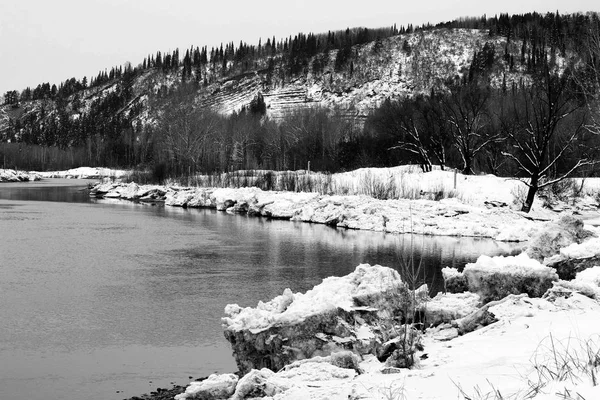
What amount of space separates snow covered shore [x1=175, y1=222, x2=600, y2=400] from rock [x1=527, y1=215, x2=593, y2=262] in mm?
2191

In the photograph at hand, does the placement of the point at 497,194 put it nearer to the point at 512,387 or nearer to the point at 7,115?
the point at 512,387

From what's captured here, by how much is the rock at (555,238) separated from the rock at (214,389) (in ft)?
24.9

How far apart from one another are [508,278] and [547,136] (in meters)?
21.6

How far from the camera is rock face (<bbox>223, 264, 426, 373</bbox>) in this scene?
6949mm

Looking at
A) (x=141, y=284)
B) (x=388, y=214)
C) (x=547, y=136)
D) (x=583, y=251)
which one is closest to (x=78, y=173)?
(x=388, y=214)

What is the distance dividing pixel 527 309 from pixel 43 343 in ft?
23.5

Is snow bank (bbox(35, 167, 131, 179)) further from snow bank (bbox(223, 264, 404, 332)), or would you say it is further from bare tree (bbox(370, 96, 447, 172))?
snow bank (bbox(223, 264, 404, 332))

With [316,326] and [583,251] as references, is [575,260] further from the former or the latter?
[316,326]

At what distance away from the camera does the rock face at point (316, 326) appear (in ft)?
22.8

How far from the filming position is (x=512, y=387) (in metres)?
4.11

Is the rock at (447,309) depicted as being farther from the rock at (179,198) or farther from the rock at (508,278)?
the rock at (179,198)

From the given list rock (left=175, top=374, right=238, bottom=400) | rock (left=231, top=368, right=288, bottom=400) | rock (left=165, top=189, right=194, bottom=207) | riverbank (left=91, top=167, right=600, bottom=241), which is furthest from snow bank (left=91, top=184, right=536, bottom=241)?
rock (left=231, top=368, right=288, bottom=400)

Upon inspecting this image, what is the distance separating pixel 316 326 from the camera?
7070mm

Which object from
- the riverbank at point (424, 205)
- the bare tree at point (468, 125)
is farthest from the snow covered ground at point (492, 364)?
the bare tree at point (468, 125)
